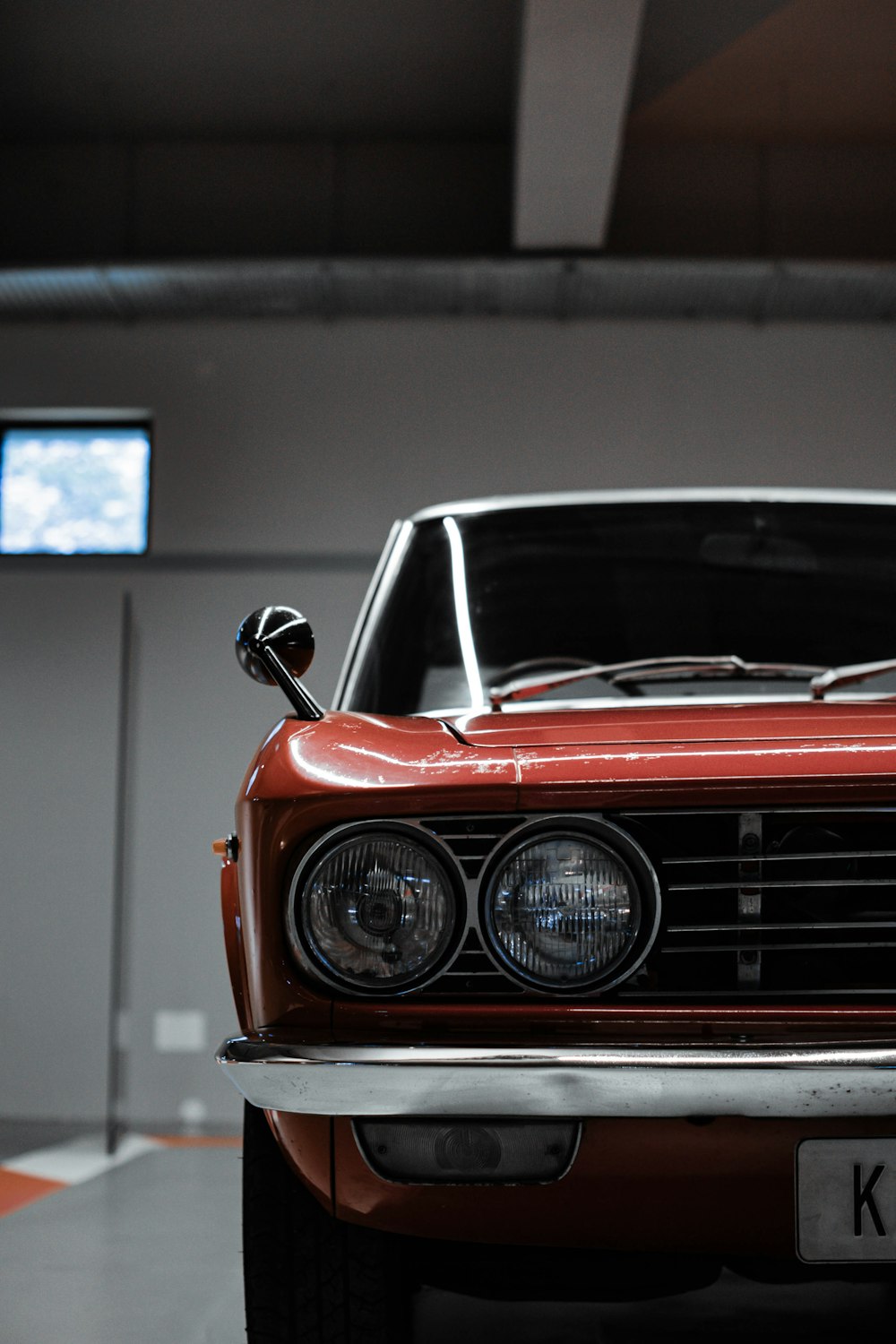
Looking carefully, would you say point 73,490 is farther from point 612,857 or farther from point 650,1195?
point 650,1195

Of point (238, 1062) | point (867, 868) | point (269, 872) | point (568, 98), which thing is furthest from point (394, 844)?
point (568, 98)

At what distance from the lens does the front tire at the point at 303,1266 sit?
1.53m

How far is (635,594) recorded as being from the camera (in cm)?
250

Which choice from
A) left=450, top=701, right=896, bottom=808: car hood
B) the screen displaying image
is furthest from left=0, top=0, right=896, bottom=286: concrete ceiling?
left=450, top=701, right=896, bottom=808: car hood

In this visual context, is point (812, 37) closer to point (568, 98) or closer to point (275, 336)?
point (568, 98)

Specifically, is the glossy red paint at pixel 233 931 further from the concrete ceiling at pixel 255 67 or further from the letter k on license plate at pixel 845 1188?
the concrete ceiling at pixel 255 67

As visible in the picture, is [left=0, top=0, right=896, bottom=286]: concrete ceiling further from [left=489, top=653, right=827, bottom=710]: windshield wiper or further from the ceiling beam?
[left=489, top=653, right=827, bottom=710]: windshield wiper

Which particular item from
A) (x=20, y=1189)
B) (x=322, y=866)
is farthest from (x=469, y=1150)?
(x=20, y=1189)

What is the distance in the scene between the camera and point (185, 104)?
6258 mm

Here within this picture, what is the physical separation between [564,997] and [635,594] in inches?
50.3

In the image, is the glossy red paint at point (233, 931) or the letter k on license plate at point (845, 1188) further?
the glossy red paint at point (233, 931)

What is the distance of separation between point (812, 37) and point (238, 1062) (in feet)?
18.6

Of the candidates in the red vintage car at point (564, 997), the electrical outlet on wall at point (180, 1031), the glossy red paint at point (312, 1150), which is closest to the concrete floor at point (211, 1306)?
the red vintage car at point (564, 997)

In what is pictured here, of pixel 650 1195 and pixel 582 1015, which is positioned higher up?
pixel 582 1015
